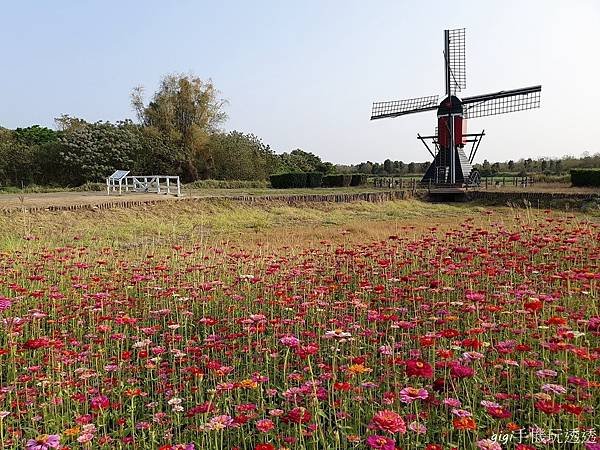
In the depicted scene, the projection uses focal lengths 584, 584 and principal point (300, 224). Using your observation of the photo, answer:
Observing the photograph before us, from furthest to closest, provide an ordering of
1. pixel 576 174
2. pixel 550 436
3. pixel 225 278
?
pixel 576 174 → pixel 225 278 → pixel 550 436

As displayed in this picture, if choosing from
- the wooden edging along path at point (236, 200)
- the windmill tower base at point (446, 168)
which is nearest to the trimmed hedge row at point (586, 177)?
the windmill tower base at point (446, 168)

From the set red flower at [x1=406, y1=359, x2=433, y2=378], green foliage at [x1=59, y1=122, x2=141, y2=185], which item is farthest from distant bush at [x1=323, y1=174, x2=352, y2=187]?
red flower at [x1=406, y1=359, x2=433, y2=378]

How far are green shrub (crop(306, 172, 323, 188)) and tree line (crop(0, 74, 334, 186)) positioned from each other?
4848mm


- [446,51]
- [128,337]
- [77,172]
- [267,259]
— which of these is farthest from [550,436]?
[77,172]

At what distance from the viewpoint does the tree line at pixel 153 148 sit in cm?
2958

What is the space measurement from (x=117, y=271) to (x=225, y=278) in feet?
3.60

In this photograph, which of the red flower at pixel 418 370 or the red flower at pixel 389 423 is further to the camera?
the red flower at pixel 418 370

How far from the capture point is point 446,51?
27859 mm

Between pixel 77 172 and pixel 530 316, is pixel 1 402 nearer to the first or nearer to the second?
pixel 530 316

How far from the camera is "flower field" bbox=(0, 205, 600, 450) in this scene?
2133mm

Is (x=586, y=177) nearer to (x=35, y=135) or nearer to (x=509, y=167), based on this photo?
(x=509, y=167)

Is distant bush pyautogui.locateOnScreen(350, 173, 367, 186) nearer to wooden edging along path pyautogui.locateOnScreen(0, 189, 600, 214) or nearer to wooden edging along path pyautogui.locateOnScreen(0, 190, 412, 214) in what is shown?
wooden edging along path pyautogui.locateOnScreen(0, 189, 600, 214)

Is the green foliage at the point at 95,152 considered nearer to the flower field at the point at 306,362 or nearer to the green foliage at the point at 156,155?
the green foliage at the point at 156,155

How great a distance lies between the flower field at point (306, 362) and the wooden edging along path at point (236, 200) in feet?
23.4
